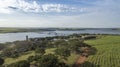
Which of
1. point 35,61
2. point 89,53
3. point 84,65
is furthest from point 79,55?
point 35,61

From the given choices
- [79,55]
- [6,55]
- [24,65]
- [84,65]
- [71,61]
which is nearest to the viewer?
[24,65]

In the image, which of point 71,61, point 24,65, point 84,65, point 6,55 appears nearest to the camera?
point 24,65

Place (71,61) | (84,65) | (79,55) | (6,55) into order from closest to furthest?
(84,65) < (71,61) < (79,55) < (6,55)

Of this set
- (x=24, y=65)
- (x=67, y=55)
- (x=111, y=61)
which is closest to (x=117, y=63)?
(x=111, y=61)

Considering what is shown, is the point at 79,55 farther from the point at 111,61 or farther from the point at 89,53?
the point at 111,61

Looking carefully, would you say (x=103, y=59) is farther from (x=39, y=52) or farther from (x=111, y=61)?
(x=39, y=52)

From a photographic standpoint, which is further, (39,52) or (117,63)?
(39,52)

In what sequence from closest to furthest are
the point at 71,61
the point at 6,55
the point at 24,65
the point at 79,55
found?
1. the point at 24,65
2. the point at 71,61
3. the point at 79,55
4. the point at 6,55

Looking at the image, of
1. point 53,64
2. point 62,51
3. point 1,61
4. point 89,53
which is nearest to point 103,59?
point 89,53

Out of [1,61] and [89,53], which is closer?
[1,61]
